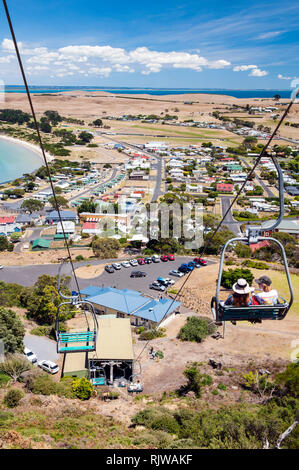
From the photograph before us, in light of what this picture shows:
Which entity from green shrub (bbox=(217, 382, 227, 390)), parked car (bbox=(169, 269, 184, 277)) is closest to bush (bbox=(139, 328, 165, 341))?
green shrub (bbox=(217, 382, 227, 390))

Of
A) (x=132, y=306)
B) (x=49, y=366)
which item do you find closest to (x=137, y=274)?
(x=132, y=306)

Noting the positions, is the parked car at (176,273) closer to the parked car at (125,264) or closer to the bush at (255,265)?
the parked car at (125,264)

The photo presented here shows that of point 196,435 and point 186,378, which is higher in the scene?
point 196,435

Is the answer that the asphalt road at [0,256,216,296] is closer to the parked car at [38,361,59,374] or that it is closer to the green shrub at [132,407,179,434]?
the parked car at [38,361,59,374]

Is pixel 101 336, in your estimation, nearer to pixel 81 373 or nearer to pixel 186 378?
pixel 81 373

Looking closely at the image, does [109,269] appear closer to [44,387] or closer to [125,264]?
[125,264]
